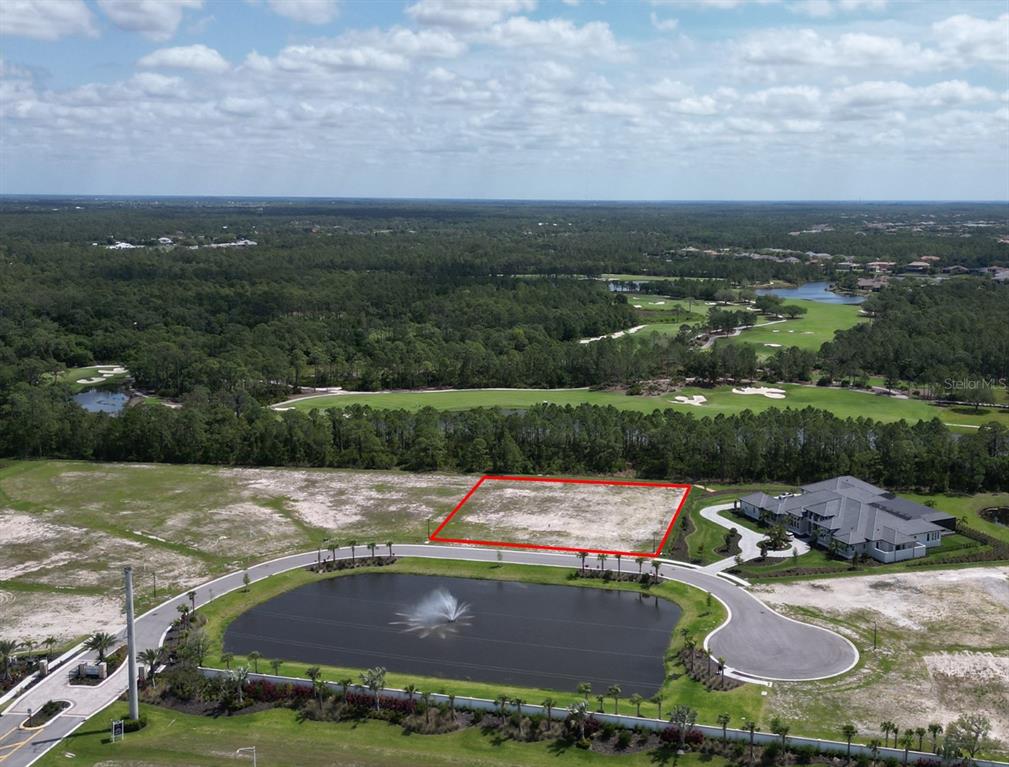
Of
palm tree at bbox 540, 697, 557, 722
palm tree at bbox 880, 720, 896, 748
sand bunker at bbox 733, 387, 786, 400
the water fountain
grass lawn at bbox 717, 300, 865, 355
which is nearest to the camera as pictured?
palm tree at bbox 880, 720, 896, 748

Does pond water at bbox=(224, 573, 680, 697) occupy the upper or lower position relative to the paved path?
lower

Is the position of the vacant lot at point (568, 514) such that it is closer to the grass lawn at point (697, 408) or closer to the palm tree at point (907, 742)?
the palm tree at point (907, 742)

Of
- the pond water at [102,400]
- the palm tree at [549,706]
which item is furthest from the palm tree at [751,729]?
the pond water at [102,400]

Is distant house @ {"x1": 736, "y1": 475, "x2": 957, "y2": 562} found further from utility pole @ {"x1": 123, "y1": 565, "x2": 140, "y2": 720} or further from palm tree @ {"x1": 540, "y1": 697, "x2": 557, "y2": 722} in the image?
utility pole @ {"x1": 123, "y1": 565, "x2": 140, "y2": 720}

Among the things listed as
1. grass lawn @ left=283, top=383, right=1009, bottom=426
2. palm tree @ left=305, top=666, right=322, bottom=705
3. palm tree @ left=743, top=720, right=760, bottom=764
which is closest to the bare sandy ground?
palm tree @ left=743, top=720, right=760, bottom=764

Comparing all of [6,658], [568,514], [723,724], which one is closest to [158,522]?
[6,658]

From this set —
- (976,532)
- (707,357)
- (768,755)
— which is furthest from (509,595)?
(707,357)
